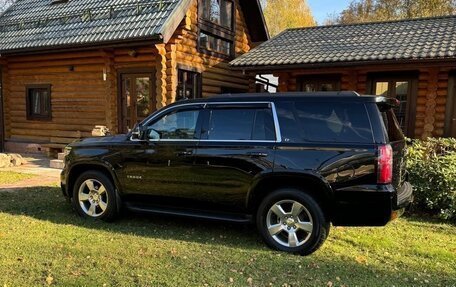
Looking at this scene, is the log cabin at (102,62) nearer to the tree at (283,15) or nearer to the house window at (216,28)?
the house window at (216,28)

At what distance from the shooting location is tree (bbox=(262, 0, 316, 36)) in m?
36.4

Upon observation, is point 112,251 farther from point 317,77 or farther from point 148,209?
point 317,77

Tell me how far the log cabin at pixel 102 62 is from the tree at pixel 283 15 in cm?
2191

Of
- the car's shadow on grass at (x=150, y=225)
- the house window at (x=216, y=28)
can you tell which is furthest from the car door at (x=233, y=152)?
the house window at (x=216, y=28)

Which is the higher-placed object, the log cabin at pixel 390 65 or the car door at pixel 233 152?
the log cabin at pixel 390 65

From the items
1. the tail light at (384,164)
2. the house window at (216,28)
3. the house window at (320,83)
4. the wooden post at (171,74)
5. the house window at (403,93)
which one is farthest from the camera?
the house window at (216,28)

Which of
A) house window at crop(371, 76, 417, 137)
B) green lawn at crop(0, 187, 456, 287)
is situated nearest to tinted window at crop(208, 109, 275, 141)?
green lawn at crop(0, 187, 456, 287)

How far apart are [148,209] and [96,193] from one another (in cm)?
94

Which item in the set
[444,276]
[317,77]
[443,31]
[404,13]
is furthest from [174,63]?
[404,13]

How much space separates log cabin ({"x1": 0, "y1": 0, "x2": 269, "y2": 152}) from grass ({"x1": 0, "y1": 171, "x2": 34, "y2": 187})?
3.15 meters

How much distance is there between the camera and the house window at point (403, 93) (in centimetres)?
1120

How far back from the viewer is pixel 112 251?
477cm

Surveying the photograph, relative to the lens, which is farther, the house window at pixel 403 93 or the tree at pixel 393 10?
the tree at pixel 393 10

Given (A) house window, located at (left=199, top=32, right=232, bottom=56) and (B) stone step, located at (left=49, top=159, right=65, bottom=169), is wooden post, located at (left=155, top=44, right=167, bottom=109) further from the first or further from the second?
(B) stone step, located at (left=49, top=159, right=65, bottom=169)
